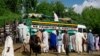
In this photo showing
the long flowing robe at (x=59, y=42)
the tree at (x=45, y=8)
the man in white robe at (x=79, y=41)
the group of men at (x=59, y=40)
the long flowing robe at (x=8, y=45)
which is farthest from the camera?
the tree at (x=45, y=8)

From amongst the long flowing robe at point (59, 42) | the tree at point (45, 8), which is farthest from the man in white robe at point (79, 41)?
the tree at point (45, 8)

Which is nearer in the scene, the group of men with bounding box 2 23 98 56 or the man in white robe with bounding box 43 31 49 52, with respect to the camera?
the group of men with bounding box 2 23 98 56

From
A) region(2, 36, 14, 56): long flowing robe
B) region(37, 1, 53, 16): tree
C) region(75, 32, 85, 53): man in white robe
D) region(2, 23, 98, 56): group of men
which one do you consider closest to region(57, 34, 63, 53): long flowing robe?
region(2, 23, 98, 56): group of men

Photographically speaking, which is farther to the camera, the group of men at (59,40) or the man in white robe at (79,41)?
the man in white robe at (79,41)

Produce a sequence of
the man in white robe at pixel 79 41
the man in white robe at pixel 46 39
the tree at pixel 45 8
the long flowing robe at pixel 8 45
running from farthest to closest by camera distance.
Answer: the tree at pixel 45 8
the man in white robe at pixel 79 41
the man in white robe at pixel 46 39
the long flowing robe at pixel 8 45

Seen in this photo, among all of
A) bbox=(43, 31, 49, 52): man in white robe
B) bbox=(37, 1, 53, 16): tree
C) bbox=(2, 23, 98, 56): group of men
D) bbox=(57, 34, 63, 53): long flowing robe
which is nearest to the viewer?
bbox=(2, 23, 98, 56): group of men

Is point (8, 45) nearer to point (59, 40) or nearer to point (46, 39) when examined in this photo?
point (46, 39)

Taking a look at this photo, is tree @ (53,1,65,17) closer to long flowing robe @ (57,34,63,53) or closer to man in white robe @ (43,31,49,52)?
long flowing robe @ (57,34,63,53)

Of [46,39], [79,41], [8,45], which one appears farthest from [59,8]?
[8,45]

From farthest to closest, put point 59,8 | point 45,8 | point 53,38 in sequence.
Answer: point 59,8 → point 45,8 → point 53,38

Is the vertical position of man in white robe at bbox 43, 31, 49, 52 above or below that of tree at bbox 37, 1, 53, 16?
below

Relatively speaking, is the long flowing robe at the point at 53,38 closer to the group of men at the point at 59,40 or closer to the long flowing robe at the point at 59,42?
the group of men at the point at 59,40

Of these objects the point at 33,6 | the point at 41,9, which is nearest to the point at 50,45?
the point at 33,6

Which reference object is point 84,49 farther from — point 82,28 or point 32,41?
point 32,41
